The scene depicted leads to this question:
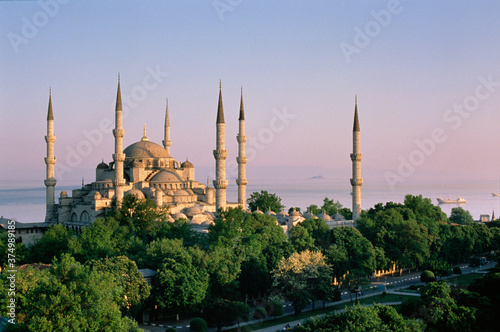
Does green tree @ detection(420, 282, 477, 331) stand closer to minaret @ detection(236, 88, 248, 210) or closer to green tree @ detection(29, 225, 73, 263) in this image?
green tree @ detection(29, 225, 73, 263)

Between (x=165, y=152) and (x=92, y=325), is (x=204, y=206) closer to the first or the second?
(x=165, y=152)

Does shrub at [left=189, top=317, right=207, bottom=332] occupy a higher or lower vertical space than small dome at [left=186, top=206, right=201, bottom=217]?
lower

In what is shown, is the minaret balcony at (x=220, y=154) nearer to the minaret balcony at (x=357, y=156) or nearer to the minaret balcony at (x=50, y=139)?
the minaret balcony at (x=357, y=156)

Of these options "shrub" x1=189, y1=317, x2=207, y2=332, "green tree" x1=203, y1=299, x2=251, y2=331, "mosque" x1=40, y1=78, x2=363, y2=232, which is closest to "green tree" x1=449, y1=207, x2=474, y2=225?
"mosque" x1=40, y1=78, x2=363, y2=232

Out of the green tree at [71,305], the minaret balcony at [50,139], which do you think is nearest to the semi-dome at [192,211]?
the minaret balcony at [50,139]

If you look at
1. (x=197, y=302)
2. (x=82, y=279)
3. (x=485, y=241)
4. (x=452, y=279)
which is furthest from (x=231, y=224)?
(x=485, y=241)

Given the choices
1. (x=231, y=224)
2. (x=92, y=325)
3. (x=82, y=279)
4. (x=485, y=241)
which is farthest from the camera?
(x=485, y=241)

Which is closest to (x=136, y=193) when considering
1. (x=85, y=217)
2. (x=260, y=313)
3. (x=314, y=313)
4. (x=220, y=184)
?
(x=85, y=217)
